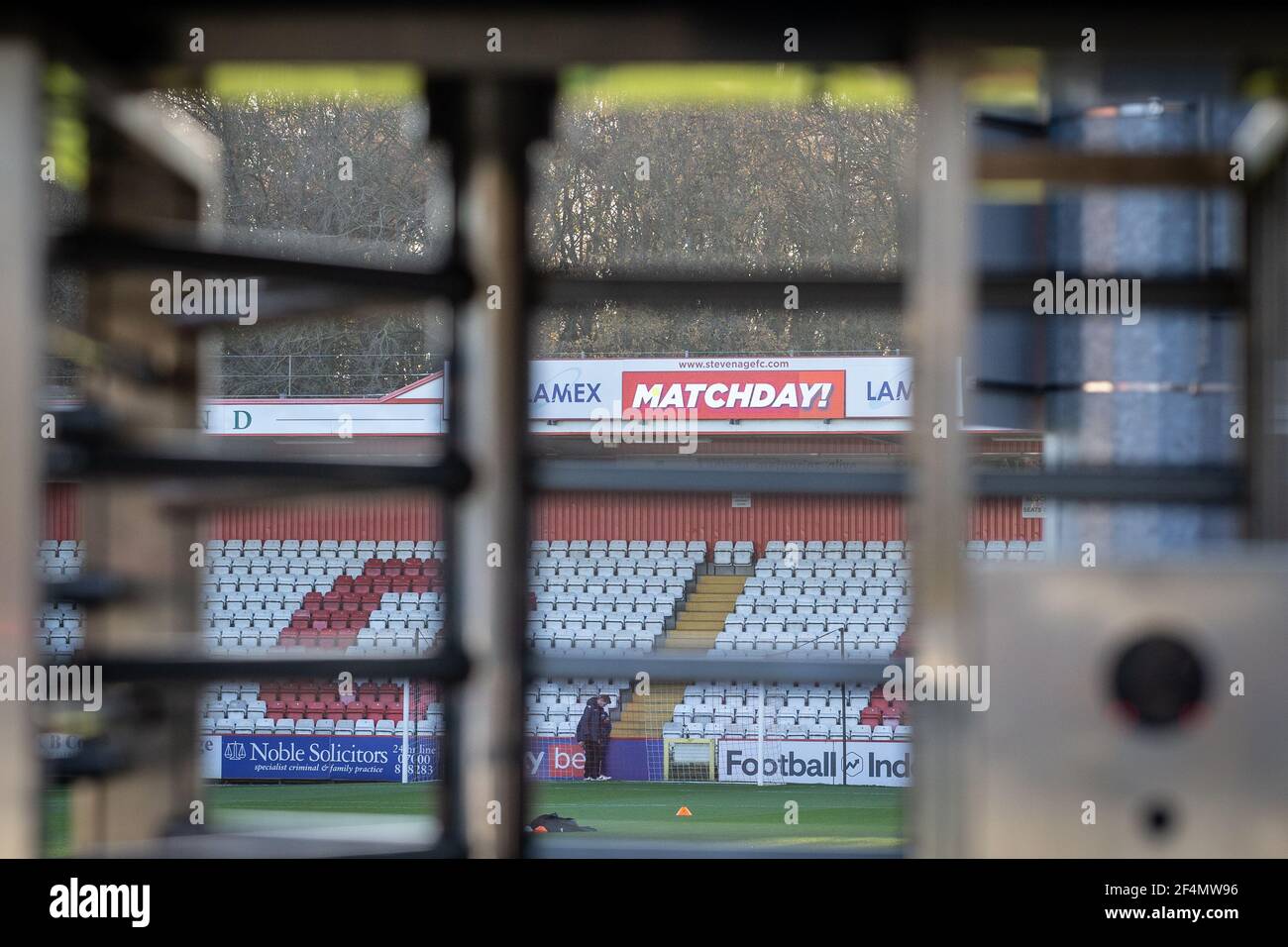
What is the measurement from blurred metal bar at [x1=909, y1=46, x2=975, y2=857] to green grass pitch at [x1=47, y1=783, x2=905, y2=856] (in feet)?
44.8

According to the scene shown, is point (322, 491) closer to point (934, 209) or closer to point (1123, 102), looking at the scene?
point (934, 209)

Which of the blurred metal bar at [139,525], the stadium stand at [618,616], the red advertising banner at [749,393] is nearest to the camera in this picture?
the blurred metal bar at [139,525]

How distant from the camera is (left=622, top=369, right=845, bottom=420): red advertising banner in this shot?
18.5ft

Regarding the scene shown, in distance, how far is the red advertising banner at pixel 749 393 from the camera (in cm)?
564

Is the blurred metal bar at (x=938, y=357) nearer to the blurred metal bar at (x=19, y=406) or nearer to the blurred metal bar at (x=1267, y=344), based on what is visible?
the blurred metal bar at (x=1267, y=344)

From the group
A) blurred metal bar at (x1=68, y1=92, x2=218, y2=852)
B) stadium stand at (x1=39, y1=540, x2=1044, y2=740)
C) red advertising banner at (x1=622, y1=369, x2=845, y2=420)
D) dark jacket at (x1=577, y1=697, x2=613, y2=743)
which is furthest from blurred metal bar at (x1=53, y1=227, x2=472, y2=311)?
dark jacket at (x1=577, y1=697, x2=613, y2=743)

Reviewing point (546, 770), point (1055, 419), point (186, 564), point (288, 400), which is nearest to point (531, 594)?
point (186, 564)

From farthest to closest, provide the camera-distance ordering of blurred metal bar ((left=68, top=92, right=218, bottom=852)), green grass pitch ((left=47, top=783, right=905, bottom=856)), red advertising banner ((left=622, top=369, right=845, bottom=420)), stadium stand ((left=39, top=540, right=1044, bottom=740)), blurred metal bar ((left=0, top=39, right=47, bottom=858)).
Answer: stadium stand ((left=39, top=540, right=1044, bottom=740))
green grass pitch ((left=47, top=783, right=905, bottom=856))
red advertising banner ((left=622, top=369, right=845, bottom=420))
blurred metal bar ((left=68, top=92, right=218, bottom=852))
blurred metal bar ((left=0, top=39, right=47, bottom=858))

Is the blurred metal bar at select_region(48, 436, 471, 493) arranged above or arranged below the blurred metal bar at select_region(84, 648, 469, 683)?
above

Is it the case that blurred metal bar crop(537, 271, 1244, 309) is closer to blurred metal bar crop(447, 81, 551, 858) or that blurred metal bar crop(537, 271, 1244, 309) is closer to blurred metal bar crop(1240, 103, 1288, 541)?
blurred metal bar crop(1240, 103, 1288, 541)

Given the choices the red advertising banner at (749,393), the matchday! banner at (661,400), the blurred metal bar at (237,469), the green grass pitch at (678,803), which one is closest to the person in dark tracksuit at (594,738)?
the green grass pitch at (678,803)

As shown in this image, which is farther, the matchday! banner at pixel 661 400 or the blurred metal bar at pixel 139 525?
the matchday! banner at pixel 661 400

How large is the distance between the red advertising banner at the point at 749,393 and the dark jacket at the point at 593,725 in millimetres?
7848

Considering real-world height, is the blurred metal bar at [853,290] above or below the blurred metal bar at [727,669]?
above
